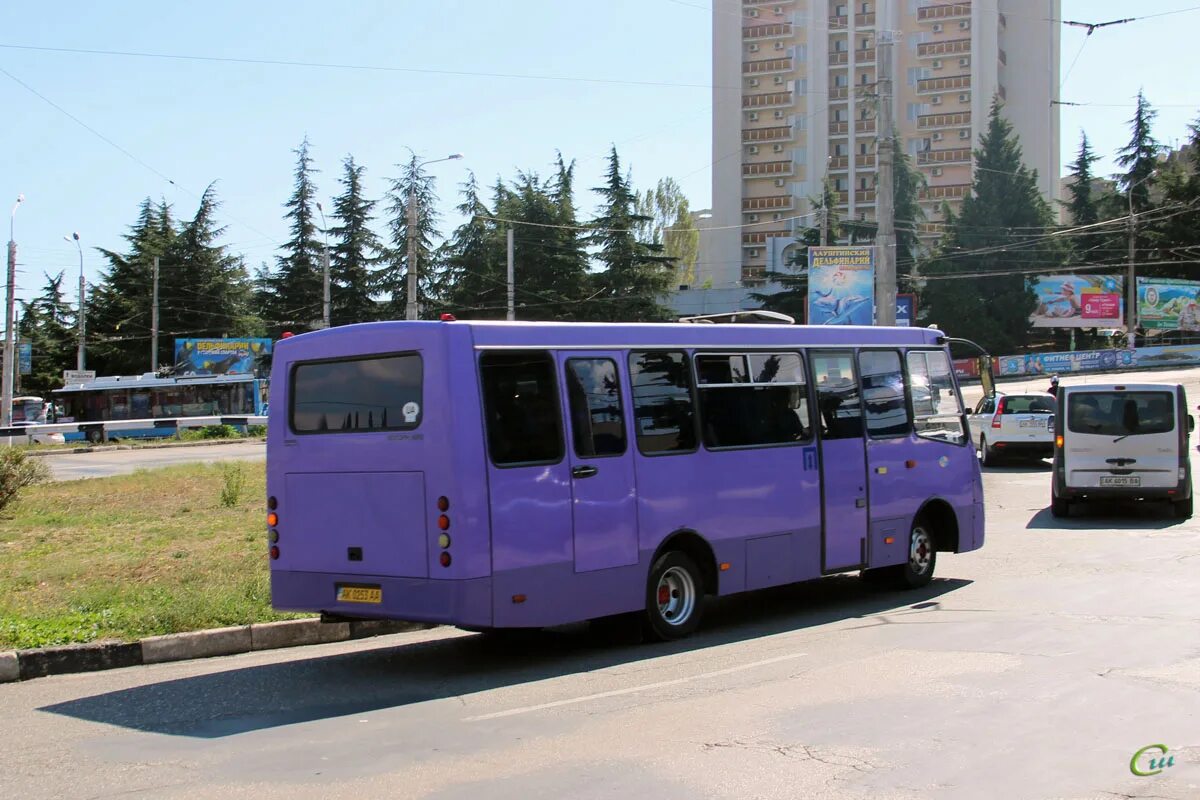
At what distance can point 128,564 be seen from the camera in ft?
42.3

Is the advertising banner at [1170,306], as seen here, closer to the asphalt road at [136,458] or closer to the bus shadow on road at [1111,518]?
the asphalt road at [136,458]

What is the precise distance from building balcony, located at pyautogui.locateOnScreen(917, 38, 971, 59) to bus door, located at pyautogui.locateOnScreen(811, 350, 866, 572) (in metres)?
92.5

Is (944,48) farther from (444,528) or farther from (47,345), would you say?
(444,528)

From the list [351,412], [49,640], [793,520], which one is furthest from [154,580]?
[793,520]

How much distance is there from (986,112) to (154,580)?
95.0 meters

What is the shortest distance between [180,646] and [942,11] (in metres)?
97.7

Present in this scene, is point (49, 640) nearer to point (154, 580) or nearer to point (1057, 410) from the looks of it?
point (154, 580)

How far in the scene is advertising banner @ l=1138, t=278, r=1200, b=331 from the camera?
74.3 metres

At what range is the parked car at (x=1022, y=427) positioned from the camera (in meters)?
28.2

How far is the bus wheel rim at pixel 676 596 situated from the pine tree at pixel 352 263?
67.1 meters

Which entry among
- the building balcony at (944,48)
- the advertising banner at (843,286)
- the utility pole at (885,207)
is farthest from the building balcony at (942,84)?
the utility pole at (885,207)

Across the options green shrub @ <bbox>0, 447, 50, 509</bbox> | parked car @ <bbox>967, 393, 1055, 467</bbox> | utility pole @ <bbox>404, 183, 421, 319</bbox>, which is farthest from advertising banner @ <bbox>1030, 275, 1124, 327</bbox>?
green shrub @ <bbox>0, 447, 50, 509</bbox>

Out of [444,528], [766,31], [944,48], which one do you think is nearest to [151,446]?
[444,528]

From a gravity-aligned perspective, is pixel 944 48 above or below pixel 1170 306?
above
